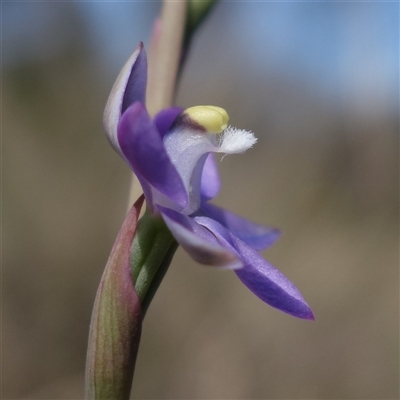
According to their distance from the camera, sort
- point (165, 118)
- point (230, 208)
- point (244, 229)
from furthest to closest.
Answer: point (230, 208)
point (244, 229)
point (165, 118)

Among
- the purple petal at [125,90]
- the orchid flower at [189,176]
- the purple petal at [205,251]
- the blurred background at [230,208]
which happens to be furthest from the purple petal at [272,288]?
the blurred background at [230,208]

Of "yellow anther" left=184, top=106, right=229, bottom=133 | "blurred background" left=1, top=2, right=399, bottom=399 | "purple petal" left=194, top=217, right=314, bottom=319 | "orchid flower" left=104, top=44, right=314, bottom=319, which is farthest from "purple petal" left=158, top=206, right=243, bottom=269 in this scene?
"blurred background" left=1, top=2, right=399, bottom=399

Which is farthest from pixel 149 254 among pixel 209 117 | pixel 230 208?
pixel 230 208

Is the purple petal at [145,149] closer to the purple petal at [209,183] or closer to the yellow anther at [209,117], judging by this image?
the yellow anther at [209,117]

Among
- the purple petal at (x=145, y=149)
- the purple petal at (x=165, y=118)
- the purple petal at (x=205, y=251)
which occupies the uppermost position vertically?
the purple petal at (x=165, y=118)

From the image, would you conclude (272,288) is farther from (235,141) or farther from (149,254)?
(235,141)

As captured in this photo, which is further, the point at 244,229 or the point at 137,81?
the point at 244,229

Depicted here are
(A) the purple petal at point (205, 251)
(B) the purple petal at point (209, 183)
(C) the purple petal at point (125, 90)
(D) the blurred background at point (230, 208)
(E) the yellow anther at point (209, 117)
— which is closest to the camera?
(A) the purple petal at point (205, 251)
